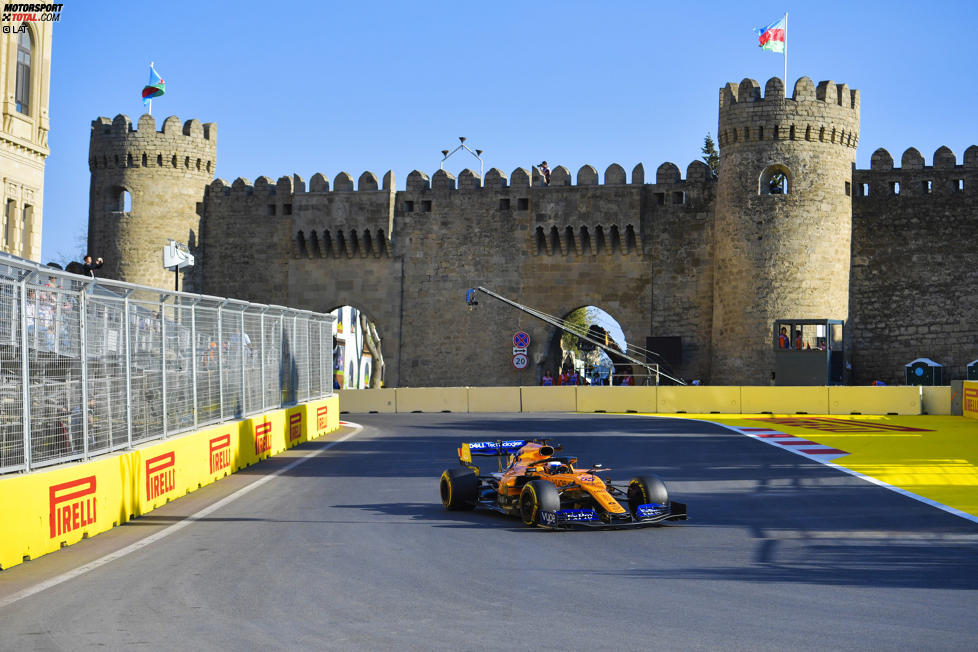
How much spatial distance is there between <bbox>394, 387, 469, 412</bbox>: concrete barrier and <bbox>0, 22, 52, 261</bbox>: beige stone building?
1139 cm

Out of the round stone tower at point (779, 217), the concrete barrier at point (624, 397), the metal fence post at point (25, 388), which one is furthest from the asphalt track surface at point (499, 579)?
the round stone tower at point (779, 217)

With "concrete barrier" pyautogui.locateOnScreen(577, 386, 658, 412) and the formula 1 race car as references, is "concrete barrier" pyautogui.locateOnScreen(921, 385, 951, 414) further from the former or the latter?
the formula 1 race car

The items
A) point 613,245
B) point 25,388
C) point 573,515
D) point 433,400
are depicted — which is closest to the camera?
point 25,388

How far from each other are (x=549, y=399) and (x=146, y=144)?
20691 mm

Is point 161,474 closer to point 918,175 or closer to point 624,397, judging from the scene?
point 624,397

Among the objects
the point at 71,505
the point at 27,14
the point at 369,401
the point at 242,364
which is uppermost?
the point at 27,14

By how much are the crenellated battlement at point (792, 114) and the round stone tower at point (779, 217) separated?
0.03 meters

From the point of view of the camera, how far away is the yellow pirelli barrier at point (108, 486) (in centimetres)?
962

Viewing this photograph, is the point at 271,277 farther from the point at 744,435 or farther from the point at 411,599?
the point at 411,599

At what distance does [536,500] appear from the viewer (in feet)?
37.9

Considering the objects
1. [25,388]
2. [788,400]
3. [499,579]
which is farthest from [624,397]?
[499,579]

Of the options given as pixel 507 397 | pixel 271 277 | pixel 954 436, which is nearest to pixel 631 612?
pixel 954 436

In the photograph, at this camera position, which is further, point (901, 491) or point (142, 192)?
point (142, 192)

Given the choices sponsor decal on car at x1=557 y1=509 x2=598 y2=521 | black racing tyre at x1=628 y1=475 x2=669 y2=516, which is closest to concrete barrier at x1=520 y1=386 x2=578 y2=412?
black racing tyre at x1=628 y1=475 x2=669 y2=516
